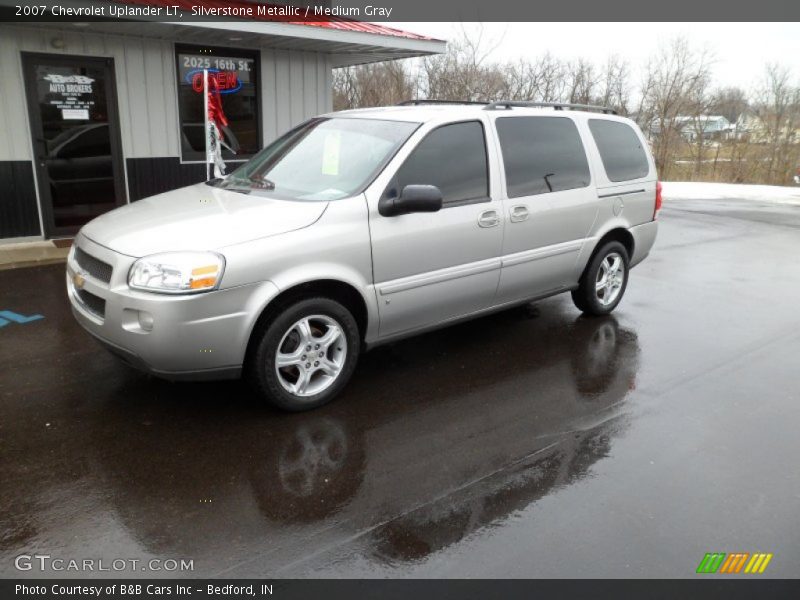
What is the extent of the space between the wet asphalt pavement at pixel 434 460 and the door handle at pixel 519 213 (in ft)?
3.68

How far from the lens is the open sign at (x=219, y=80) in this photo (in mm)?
10000

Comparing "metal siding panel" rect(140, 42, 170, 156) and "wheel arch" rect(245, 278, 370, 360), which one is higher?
"metal siding panel" rect(140, 42, 170, 156)

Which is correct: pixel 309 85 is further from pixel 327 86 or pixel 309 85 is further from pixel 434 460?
pixel 434 460

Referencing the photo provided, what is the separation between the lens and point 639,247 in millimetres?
6648

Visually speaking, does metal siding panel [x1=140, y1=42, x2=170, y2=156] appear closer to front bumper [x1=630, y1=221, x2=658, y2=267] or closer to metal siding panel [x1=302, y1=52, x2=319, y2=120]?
metal siding panel [x1=302, y1=52, x2=319, y2=120]

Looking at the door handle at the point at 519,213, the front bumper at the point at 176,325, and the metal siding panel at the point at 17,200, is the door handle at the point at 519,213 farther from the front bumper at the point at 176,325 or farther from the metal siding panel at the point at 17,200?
the metal siding panel at the point at 17,200

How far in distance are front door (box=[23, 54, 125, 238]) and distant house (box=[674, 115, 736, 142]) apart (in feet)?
81.6

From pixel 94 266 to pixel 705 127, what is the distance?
102ft

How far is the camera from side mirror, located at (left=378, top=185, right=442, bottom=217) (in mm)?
4387

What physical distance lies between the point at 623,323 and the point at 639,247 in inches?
31.5

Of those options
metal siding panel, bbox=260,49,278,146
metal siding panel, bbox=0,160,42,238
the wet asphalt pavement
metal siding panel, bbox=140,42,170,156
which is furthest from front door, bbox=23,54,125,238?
the wet asphalt pavement

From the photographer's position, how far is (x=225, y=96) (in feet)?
33.9

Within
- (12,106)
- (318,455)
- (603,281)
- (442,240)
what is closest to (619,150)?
(603,281)
